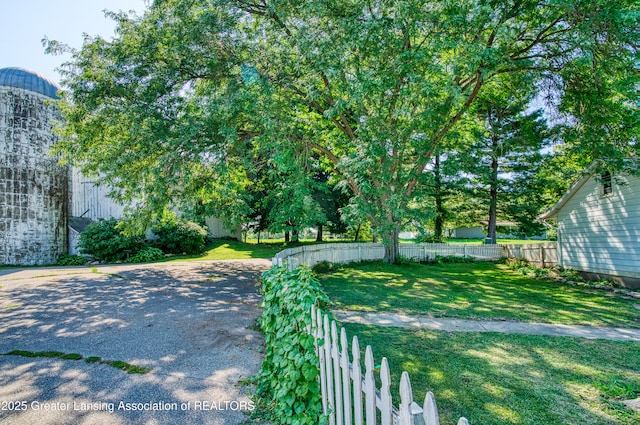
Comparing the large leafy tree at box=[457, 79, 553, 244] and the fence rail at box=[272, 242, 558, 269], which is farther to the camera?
the large leafy tree at box=[457, 79, 553, 244]

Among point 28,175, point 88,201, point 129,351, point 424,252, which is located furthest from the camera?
point 424,252

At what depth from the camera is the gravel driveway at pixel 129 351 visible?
2.71m

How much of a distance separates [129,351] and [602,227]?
12703 mm

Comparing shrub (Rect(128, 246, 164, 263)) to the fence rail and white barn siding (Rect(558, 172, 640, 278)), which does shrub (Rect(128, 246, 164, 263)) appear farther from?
white barn siding (Rect(558, 172, 640, 278))

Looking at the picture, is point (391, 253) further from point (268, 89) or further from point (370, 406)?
point (370, 406)

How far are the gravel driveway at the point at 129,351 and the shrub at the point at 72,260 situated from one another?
17.3 ft

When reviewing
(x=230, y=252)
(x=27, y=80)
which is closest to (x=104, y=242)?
(x=230, y=252)

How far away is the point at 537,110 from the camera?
1727cm

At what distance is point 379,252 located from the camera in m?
15.7

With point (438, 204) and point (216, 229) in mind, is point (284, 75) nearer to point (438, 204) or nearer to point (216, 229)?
point (438, 204)

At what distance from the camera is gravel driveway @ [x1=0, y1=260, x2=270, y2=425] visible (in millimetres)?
2705

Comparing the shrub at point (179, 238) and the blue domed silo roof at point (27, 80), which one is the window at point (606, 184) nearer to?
the shrub at point (179, 238)

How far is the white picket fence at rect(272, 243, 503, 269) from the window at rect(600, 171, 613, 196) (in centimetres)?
768

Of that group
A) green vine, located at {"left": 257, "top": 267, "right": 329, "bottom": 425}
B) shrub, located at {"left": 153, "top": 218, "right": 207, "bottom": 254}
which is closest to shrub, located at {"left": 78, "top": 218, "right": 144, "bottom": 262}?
shrub, located at {"left": 153, "top": 218, "right": 207, "bottom": 254}
